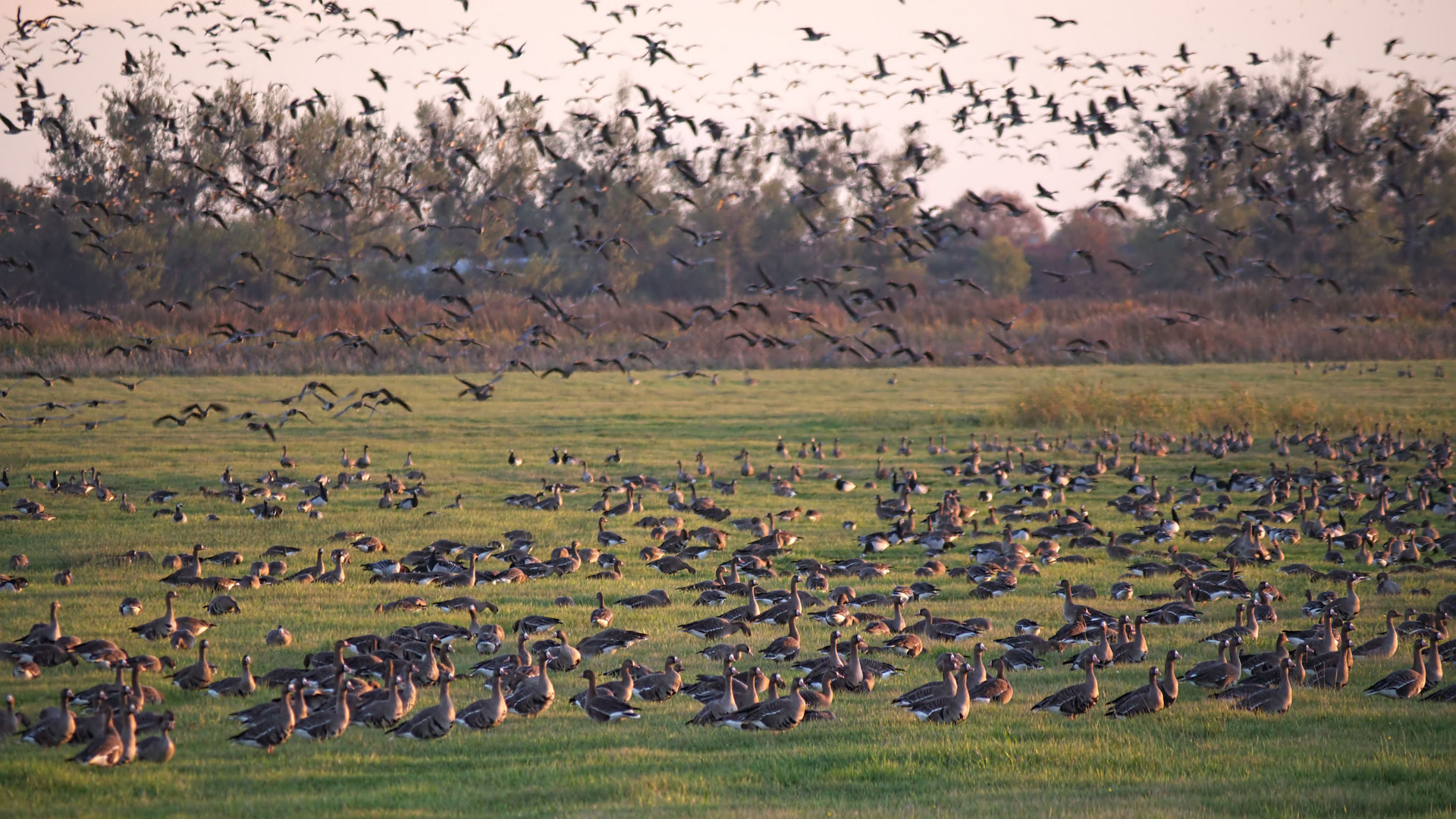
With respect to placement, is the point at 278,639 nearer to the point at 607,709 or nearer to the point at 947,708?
the point at 607,709

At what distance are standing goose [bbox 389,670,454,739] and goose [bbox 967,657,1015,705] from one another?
5251mm

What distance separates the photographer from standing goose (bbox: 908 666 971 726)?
12.9 meters

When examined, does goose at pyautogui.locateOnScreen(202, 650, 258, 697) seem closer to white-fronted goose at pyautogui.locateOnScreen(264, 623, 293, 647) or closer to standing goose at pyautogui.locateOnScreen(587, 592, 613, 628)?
white-fronted goose at pyautogui.locateOnScreen(264, 623, 293, 647)

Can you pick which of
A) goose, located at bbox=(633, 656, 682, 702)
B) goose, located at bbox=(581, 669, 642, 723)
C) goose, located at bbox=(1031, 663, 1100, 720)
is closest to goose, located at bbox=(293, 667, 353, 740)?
goose, located at bbox=(581, 669, 642, 723)

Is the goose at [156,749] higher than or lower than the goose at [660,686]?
higher

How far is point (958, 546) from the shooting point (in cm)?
2573

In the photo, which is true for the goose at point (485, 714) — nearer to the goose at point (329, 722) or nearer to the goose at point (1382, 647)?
the goose at point (329, 722)

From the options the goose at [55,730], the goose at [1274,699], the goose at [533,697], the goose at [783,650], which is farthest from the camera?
the goose at [783,650]

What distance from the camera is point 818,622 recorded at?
18.1m

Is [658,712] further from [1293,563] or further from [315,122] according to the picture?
[315,122]

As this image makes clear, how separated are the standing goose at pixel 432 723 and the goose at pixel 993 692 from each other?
5.25 metres

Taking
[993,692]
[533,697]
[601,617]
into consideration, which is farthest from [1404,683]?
[601,617]

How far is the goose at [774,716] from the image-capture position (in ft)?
41.0

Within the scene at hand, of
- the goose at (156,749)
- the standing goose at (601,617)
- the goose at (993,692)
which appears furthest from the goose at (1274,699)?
the goose at (156,749)
